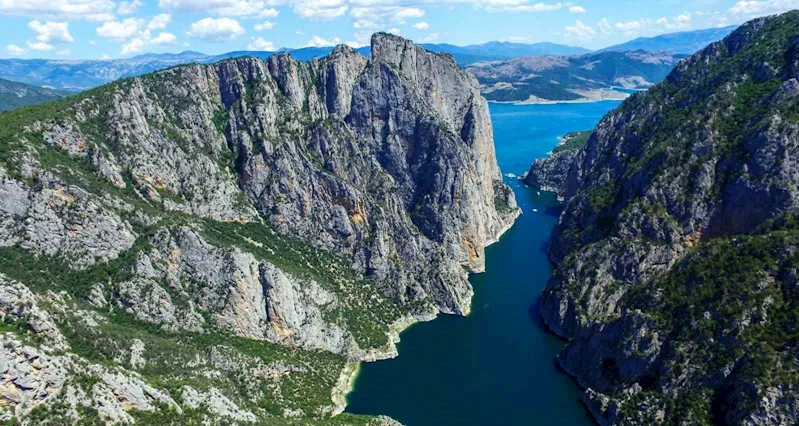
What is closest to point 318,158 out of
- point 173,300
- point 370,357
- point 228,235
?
point 228,235

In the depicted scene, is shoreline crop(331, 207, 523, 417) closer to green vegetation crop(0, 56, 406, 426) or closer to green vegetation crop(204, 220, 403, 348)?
green vegetation crop(0, 56, 406, 426)

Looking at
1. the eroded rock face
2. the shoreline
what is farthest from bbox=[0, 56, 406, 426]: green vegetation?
→ the eroded rock face

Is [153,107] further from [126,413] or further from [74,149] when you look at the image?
[126,413]

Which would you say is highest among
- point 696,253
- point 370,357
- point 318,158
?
point 318,158

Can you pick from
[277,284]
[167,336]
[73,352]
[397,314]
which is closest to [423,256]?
[397,314]

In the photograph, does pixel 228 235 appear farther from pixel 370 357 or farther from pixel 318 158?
pixel 370 357

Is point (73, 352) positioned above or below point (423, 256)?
above

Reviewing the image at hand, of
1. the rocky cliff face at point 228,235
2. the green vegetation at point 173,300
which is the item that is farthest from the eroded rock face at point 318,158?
the green vegetation at point 173,300
